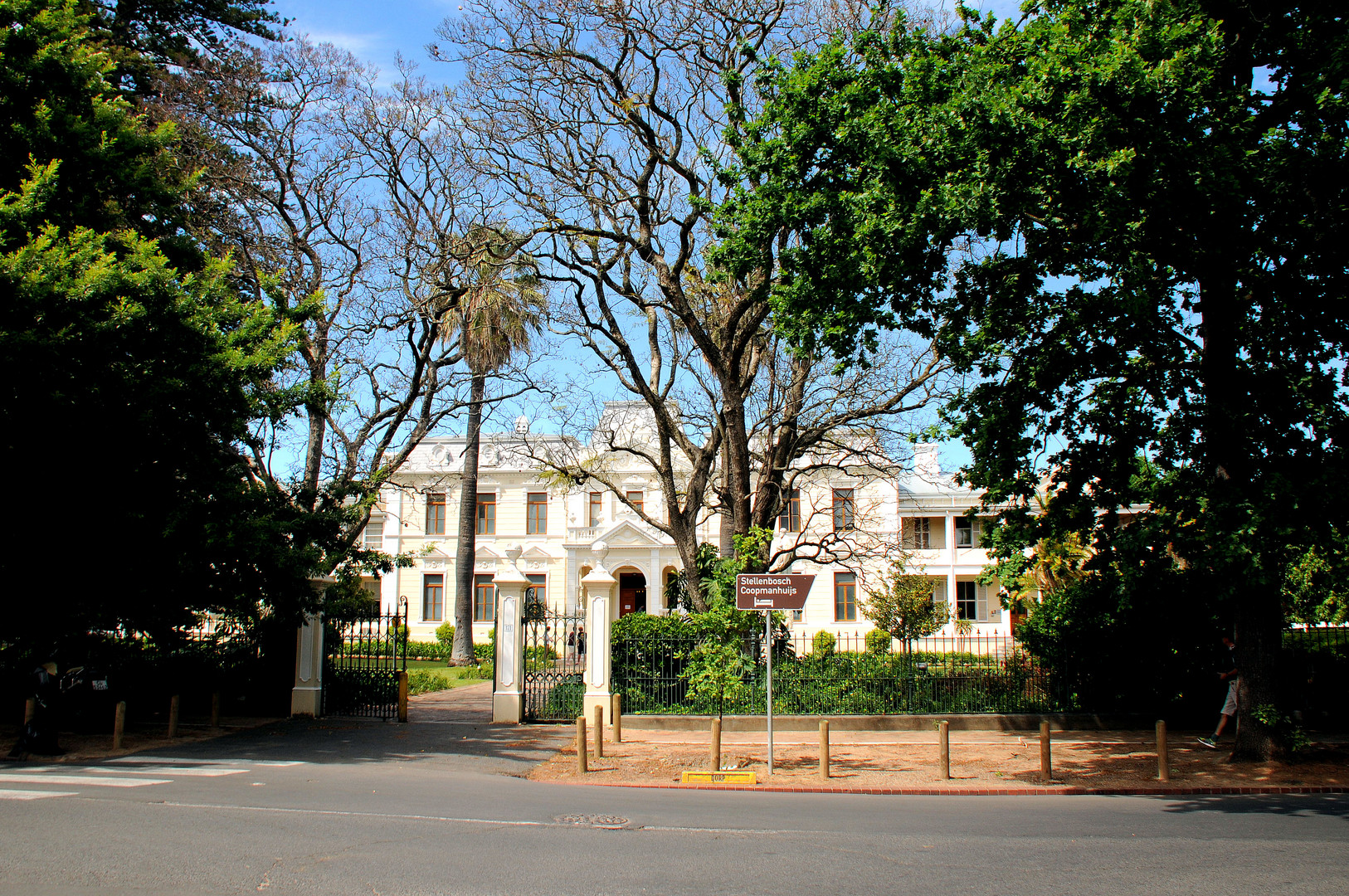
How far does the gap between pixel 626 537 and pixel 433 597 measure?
435 inches

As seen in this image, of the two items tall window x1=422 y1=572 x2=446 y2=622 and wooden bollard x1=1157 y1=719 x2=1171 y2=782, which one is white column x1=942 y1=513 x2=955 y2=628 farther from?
wooden bollard x1=1157 y1=719 x2=1171 y2=782

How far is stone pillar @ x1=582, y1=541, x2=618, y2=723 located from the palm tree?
7.24 meters

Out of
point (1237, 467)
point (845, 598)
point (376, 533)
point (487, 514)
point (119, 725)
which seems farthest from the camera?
point (376, 533)

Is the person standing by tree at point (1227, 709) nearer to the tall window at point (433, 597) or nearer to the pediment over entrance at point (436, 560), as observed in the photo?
the pediment over entrance at point (436, 560)

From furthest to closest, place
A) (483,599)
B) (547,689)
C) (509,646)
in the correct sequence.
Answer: (483,599)
(547,689)
(509,646)

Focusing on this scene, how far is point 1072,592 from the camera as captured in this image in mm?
16672

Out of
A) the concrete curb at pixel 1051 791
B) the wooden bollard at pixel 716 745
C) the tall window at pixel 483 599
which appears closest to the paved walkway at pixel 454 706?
the wooden bollard at pixel 716 745

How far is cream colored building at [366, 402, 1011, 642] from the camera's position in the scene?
38.0m

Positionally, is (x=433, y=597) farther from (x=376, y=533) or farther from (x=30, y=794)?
(x=30, y=794)

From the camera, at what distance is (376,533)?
44156mm

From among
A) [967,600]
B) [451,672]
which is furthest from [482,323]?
[967,600]

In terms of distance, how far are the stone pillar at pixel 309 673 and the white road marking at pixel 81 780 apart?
6.59 m

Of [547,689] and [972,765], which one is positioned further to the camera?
[547,689]

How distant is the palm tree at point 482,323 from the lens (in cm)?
1948
